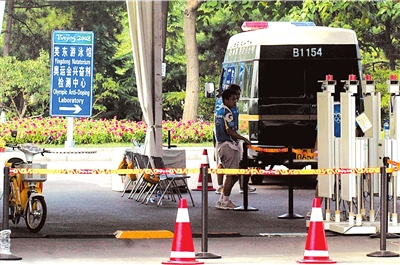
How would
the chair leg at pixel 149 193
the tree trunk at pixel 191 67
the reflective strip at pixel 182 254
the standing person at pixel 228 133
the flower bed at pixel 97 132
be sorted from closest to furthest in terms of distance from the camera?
the reflective strip at pixel 182 254 → the standing person at pixel 228 133 → the chair leg at pixel 149 193 → the flower bed at pixel 97 132 → the tree trunk at pixel 191 67

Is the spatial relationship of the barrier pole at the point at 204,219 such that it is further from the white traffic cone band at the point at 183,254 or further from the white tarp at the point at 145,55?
the white tarp at the point at 145,55

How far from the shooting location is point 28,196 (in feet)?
44.8

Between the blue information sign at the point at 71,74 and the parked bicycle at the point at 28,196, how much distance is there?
11.2 metres

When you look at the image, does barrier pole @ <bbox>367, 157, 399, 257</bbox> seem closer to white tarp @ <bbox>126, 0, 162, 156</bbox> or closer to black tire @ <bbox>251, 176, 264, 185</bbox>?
white tarp @ <bbox>126, 0, 162, 156</bbox>

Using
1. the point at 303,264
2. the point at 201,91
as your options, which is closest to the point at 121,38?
the point at 201,91

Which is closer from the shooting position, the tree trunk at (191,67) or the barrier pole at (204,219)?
the barrier pole at (204,219)

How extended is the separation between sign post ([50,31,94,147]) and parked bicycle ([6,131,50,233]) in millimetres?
11259

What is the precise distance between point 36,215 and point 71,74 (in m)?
12.5

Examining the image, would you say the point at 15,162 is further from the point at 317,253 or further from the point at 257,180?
the point at 257,180

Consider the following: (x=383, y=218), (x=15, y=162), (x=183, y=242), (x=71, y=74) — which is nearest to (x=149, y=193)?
(x=15, y=162)

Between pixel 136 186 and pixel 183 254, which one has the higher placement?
pixel 136 186

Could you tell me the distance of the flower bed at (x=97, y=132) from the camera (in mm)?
31641

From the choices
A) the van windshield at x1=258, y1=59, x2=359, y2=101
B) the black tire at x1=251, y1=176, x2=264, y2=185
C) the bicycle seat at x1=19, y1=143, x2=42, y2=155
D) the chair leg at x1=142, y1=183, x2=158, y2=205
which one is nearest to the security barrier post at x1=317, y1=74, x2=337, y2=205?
the bicycle seat at x1=19, y1=143, x2=42, y2=155

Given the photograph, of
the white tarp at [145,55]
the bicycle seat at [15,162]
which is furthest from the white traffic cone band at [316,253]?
the white tarp at [145,55]
